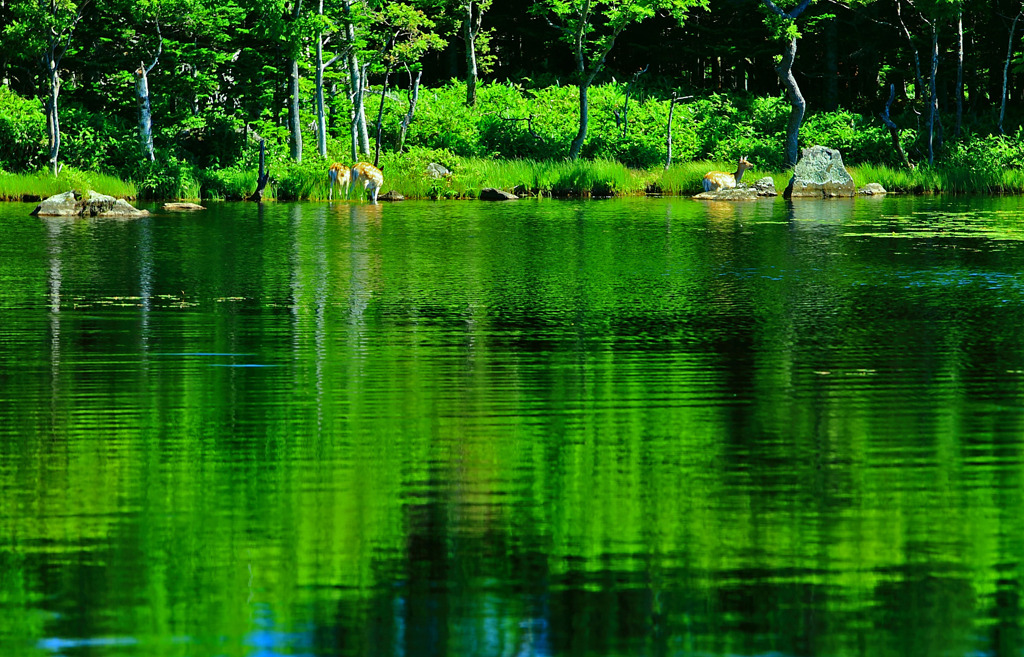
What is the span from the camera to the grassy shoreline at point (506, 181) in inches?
1650

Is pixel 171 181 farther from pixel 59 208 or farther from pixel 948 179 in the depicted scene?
pixel 948 179

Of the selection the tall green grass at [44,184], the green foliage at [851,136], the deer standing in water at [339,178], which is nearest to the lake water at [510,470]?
the deer standing in water at [339,178]

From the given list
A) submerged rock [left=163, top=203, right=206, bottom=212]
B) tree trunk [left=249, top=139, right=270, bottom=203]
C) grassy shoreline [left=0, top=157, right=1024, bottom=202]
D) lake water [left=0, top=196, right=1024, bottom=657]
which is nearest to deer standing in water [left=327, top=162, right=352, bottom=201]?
grassy shoreline [left=0, top=157, right=1024, bottom=202]

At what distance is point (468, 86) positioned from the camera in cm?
5425

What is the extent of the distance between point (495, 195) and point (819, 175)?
10284mm

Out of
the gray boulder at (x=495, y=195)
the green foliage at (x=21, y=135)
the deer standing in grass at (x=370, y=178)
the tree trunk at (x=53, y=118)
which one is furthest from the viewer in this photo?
the green foliage at (x=21, y=135)

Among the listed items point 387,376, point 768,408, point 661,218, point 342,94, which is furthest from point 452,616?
point 342,94

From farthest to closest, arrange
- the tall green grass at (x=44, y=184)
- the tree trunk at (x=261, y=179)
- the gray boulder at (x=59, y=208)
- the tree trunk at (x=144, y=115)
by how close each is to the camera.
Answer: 1. the tree trunk at (x=144, y=115)
2. the tree trunk at (x=261, y=179)
3. the tall green grass at (x=44, y=184)
4. the gray boulder at (x=59, y=208)

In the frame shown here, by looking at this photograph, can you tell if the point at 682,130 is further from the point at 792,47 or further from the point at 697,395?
the point at 697,395

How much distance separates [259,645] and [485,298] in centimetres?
1204

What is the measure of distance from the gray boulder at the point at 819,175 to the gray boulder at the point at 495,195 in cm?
898

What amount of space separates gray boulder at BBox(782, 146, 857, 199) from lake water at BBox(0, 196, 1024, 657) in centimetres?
2680

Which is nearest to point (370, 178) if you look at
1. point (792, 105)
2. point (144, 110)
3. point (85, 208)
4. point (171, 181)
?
point (171, 181)

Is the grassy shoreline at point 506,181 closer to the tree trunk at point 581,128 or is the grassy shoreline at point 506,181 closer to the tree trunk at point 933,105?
the tree trunk at point 581,128
